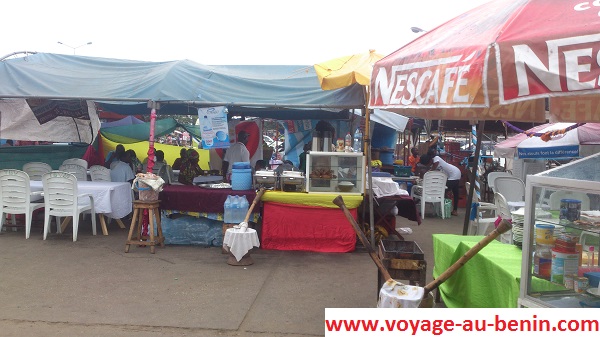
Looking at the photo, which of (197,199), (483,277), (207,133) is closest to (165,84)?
(207,133)

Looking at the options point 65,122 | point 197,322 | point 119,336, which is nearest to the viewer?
point 119,336

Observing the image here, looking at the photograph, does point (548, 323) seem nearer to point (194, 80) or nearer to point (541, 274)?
point (541, 274)

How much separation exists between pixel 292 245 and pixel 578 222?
16.8ft

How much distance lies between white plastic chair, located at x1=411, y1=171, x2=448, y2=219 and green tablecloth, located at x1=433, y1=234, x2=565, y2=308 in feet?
19.6

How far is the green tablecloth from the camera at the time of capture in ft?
10.3

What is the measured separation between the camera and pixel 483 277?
3.78 meters

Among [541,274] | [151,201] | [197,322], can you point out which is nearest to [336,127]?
[151,201]

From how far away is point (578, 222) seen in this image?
2723 millimetres

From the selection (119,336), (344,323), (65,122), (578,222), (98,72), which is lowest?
(119,336)

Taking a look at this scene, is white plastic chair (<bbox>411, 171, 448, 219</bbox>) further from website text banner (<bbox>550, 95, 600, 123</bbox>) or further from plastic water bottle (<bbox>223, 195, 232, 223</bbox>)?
website text banner (<bbox>550, 95, 600, 123</bbox>)

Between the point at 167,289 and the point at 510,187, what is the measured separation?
7168 millimetres

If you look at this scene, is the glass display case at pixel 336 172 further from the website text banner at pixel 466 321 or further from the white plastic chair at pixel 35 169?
the white plastic chair at pixel 35 169

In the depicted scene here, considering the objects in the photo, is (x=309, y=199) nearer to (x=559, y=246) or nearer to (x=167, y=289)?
(x=167, y=289)

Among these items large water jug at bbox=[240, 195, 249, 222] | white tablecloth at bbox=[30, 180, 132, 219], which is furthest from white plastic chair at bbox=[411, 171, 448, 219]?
white tablecloth at bbox=[30, 180, 132, 219]
